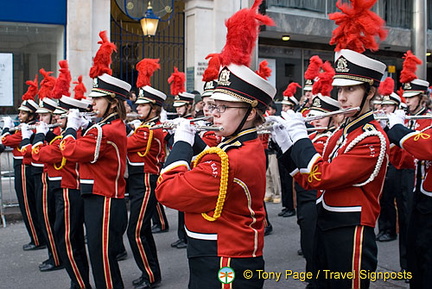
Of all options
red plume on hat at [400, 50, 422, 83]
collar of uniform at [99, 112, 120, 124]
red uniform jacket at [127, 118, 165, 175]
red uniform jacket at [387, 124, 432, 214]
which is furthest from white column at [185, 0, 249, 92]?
red uniform jacket at [387, 124, 432, 214]

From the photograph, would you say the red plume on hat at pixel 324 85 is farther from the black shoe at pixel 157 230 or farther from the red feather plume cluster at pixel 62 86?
the black shoe at pixel 157 230

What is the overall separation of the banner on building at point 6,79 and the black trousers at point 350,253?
9.86 m

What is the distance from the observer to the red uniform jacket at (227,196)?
9.43 ft

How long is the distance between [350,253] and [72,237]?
3.04m

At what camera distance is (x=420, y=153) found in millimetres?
4312

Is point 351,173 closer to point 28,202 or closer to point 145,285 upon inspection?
point 145,285

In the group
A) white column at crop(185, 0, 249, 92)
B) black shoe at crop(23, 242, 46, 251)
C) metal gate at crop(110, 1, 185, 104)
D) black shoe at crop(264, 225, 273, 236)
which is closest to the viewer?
black shoe at crop(23, 242, 46, 251)

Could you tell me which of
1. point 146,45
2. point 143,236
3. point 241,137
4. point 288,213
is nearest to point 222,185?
point 241,137

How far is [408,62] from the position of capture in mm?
6672

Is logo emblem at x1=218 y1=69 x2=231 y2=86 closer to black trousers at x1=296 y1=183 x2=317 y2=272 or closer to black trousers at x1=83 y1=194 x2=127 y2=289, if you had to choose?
black trousers at x1=83 y1=194 x2=127 y2=289

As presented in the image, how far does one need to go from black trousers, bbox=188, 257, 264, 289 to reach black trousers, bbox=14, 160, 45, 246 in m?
4.97

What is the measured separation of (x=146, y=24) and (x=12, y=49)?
3.09 metres

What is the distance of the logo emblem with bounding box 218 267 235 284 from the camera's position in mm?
2945

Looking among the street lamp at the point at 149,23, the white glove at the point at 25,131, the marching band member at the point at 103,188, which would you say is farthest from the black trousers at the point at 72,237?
the street lamp at the point at 149,23
